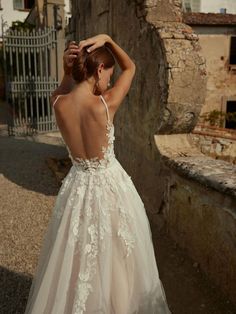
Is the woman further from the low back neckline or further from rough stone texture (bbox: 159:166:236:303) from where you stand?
rough stone texture (bbox: 159:166:236:303)

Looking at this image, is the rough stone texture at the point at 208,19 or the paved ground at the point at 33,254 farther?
the rough stone texture at the point at 208,19

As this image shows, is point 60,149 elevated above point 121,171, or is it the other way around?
point 121,171

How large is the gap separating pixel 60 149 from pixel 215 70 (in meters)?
10.8

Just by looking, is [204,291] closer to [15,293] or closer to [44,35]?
[15,293]

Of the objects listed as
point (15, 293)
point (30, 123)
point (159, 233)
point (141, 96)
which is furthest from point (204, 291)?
point (30, 123)

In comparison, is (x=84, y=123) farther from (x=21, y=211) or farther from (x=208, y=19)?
(x=208, y=19)

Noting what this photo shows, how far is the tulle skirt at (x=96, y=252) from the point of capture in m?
2.13

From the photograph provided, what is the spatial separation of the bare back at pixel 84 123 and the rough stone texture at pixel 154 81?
1.49 meters

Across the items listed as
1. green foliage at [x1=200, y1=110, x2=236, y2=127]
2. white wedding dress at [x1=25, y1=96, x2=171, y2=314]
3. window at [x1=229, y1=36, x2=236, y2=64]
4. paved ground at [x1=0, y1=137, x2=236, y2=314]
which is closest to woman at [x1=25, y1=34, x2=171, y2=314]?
white wedding dress at [x1=25, y1=96, x2=171, y2=314]

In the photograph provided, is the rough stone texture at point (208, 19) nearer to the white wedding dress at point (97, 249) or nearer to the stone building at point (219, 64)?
the stone building at point (219, 64)

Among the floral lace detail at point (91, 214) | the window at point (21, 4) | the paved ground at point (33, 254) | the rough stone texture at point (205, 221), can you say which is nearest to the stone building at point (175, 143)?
the rough stone texture at point (205, 221)

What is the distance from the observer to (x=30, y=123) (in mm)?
9938

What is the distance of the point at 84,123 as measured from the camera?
2.06 meters

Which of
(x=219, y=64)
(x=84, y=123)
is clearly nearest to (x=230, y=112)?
(x=219, y=64)
